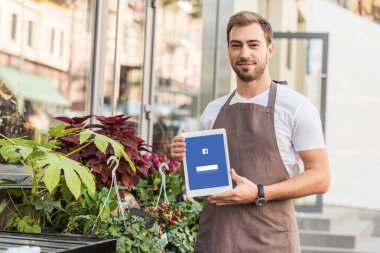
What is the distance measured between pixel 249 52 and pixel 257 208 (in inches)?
21.9

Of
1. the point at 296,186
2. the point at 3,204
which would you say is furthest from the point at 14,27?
the point at 296,186

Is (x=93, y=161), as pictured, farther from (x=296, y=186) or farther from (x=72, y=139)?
(x=296, y=186)

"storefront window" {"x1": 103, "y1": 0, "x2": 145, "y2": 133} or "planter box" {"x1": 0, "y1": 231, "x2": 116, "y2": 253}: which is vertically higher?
"storefront window" {"x1": 103, "y1": 0, "x2": 145, "y2": 133}

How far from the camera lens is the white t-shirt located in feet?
10.4

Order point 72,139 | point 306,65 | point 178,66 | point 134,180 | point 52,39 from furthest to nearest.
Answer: point 306,65 → point 178,66 → point 52,39 → point 134,180 → point 72,139

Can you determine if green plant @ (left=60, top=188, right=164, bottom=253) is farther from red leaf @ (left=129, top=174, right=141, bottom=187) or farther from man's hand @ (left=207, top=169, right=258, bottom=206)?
man's hand @ (left=207, top=169, right=258, bottom=206)

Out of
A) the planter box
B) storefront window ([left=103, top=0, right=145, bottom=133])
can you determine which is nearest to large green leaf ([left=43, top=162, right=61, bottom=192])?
the planter box

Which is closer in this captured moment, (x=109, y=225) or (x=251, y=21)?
(x=251, y=21)

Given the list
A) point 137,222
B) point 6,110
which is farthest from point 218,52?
point 137,222

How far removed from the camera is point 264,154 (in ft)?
10.6

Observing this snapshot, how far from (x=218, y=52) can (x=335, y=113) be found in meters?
1.54

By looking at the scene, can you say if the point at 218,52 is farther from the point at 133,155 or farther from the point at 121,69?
the point at 133,155

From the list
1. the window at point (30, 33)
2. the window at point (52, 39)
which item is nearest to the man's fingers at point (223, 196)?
the window at point (30, 33)

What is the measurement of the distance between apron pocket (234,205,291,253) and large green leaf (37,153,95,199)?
57 centimetres
